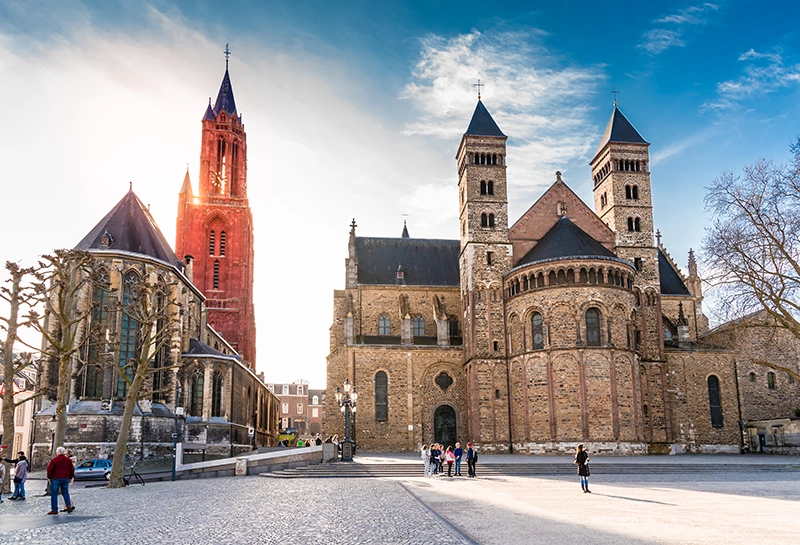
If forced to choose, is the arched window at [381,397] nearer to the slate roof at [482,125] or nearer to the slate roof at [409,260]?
the slate roof at [409,260]

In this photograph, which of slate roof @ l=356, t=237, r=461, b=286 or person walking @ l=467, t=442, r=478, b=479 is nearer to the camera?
person walking @ l=467, t=442, r=478, b=479

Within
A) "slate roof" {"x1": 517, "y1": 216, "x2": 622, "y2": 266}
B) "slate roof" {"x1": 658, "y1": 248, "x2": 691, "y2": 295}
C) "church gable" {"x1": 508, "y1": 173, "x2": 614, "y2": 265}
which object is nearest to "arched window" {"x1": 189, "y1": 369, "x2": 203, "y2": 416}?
"slate roof" {"x1": 517, "y1": 216, "x2": 622, "y2": 266}

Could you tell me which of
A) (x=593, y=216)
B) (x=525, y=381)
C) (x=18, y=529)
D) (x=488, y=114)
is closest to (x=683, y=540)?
(x=18, y=529)

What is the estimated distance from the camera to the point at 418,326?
56312mm

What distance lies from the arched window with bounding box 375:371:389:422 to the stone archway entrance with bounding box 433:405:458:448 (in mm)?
3661

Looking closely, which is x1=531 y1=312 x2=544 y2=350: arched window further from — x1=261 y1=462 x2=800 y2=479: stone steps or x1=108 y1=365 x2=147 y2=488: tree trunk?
x1=108 y1=365 x2=147 y2=488: tree trunk

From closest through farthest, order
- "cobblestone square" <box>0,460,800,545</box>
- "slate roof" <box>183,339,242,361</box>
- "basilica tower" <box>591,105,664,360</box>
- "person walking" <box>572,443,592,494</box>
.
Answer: "cobblestone square" <box>0,460,800,545</box>
"person walking" <box>572,443,592,494</box>
"slate roof" <box>183,339,242,361</box>
"basilica tower" <box>591,105,664,360</box>

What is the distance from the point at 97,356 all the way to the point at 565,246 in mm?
29281

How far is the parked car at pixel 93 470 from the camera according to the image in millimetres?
31156

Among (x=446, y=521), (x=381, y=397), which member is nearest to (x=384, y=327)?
(x=381, y=397)

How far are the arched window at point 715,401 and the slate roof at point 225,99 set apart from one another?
55202mm

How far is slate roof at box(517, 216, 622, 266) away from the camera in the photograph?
45219 millimetres

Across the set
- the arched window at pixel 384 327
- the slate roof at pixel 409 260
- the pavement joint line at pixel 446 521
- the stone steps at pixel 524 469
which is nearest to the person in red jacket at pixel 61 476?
the pavement joint line at pixel 446 521

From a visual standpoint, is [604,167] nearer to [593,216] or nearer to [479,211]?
[593,216]
